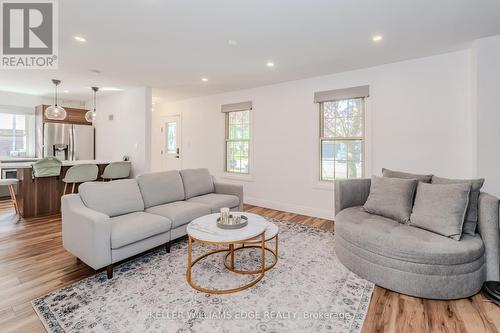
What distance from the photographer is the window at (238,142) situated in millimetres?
5336

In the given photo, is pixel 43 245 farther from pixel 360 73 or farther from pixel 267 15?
pixel 360 73

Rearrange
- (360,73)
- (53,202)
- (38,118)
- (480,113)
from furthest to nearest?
(38,118) → (53,202) → (360,73) → (480,113)

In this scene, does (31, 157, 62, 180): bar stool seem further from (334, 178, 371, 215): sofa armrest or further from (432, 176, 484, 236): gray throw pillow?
(432, 176, 484, 236): gray throw pillow

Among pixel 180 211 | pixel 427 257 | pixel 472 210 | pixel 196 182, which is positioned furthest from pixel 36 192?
pixel 472 210

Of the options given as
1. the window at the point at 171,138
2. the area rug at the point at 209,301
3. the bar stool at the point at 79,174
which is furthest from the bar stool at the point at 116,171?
the area rug at the point at 209,301

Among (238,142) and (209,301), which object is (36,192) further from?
(209,301)

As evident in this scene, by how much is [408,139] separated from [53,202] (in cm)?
616

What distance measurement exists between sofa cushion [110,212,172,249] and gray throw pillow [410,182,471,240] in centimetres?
260

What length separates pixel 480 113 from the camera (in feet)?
9.21

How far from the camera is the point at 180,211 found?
2.92 metres

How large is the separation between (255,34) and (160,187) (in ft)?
7.58

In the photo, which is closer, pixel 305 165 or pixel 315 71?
pixel 315 71

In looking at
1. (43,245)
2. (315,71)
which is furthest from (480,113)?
(43,245)
